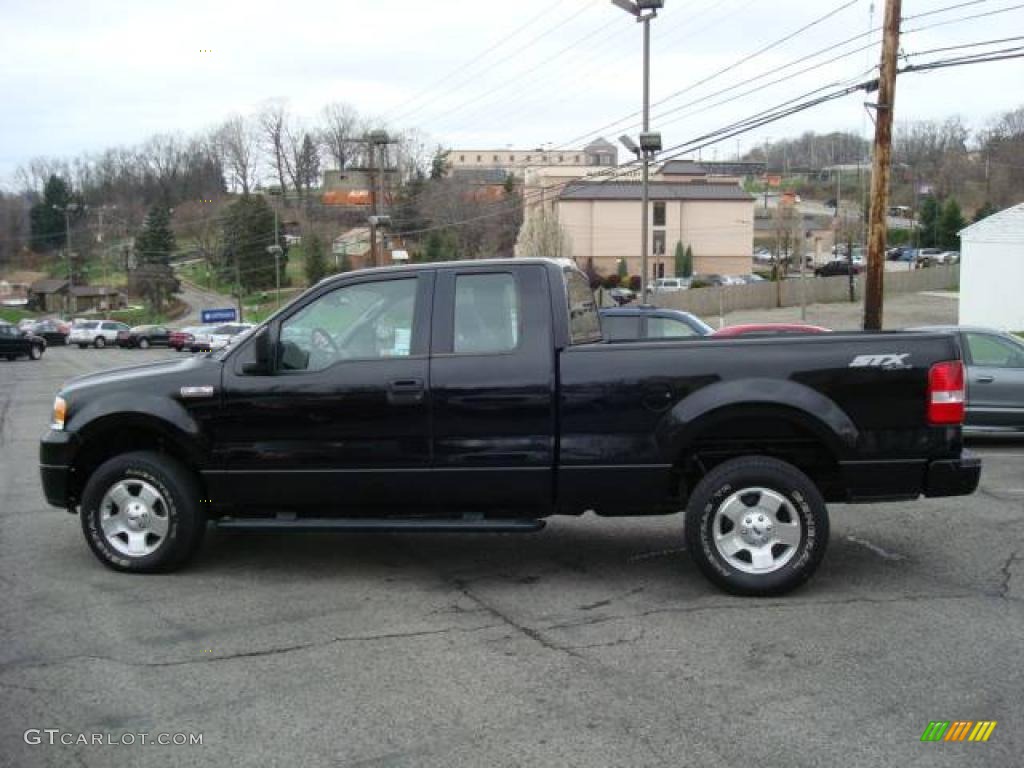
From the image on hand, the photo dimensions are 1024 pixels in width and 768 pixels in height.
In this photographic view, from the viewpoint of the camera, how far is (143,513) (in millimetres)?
6383

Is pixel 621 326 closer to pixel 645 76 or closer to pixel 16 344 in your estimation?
pixel 645 76

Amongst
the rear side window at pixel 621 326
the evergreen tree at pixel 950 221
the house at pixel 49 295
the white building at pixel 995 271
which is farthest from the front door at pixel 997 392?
the house at pixel 49 295

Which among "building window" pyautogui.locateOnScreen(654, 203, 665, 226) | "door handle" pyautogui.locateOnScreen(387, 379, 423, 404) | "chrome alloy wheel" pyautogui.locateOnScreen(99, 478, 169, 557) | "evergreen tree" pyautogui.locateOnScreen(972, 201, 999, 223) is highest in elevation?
"building window" pyautogui.locateOnScreen(654, 203, 665, 226)

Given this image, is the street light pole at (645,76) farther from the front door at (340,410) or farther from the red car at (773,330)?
the front door at (340,410)

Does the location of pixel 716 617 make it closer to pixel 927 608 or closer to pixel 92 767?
pixel 927 608

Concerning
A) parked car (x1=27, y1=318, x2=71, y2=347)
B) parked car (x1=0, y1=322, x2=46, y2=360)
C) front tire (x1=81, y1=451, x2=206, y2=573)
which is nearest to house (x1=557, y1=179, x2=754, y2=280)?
parked car (x1=27, y1=318, x2=71, y2=347)

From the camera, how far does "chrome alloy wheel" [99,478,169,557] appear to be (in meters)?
6.36

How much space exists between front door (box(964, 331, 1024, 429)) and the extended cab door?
306 inches

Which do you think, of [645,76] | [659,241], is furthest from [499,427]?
[659,241]

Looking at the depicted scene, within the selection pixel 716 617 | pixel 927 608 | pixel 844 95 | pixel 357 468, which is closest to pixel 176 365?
pixel 357 468

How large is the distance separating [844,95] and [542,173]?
8023 centimetres

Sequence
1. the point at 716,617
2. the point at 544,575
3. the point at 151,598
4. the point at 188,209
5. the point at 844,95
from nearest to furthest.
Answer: the point at 716,617, the point at 151,598, the point at 544,575, the point at 844,95, the point at 188,209

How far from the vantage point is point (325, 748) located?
154 inches

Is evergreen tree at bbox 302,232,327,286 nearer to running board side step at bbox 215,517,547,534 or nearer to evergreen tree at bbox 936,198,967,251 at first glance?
evergreen tree at bbox 936,198,967,251
